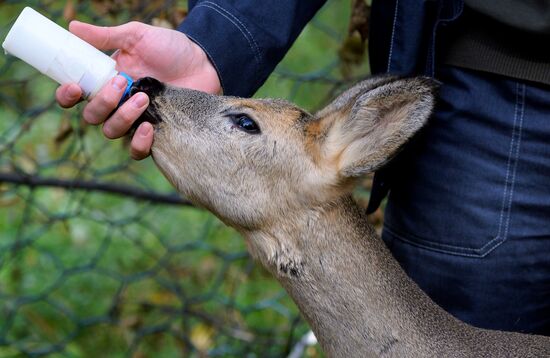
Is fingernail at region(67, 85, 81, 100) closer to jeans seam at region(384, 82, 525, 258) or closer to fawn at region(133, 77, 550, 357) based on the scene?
fawn at region(133, 77, 550, 357)

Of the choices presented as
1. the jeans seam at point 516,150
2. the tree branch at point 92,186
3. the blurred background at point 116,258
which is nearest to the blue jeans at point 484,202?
the jeans seam at point 516,150

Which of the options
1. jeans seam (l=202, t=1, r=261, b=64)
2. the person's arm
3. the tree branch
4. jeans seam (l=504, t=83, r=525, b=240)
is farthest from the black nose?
the tree branch

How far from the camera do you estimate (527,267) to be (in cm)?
169

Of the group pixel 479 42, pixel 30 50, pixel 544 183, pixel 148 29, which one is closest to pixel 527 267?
pixel 544 183

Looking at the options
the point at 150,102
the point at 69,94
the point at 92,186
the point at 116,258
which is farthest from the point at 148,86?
the point at 116,258

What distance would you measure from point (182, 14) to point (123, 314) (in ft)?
2.99

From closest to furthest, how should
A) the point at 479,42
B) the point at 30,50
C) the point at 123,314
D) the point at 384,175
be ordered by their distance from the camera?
1. the point at 30,50
2. the point at 479,42
3. the point at 384,175
4. the point at 123,314

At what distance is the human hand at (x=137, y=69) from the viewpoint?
60.6 inches

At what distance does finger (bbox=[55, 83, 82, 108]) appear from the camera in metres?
1.53

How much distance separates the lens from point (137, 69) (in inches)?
67.9

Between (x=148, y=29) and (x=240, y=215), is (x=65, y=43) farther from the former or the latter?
(x=240, y=215)

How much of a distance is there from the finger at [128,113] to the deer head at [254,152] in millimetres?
30

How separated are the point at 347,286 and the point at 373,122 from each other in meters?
0.26

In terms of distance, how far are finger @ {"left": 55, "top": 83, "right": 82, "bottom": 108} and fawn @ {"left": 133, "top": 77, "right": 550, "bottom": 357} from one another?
0.09 metres
